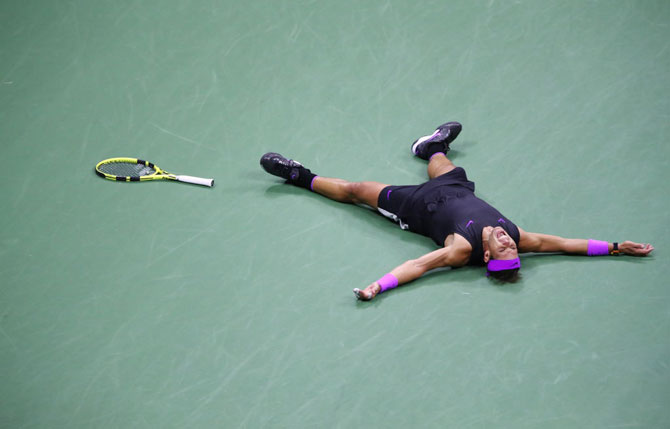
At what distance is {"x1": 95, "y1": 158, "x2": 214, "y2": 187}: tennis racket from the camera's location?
20.8ft

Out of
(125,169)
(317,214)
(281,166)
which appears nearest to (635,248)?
(317,214)

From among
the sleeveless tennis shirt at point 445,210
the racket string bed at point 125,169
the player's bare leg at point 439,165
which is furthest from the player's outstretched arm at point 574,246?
the racket string bed at point 125,169

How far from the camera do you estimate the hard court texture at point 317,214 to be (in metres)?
4.56

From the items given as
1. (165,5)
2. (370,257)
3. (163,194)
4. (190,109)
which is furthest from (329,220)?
(165,5)

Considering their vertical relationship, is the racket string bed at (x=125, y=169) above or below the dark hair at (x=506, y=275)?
above

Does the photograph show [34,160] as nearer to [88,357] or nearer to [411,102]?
[88,357]

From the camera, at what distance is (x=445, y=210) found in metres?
5.60

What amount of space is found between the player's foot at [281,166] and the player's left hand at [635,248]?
2657mm

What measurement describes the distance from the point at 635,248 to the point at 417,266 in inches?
63.4

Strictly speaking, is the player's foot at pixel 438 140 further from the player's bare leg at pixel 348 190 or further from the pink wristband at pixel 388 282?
the pink wristband at pixel 388 282

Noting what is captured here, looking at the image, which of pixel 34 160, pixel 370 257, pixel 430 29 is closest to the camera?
pixel 370 257

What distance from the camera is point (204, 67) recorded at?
7.50m

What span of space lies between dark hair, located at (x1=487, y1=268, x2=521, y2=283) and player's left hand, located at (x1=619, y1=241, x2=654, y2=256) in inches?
31.8

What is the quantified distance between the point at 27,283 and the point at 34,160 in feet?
5.42
